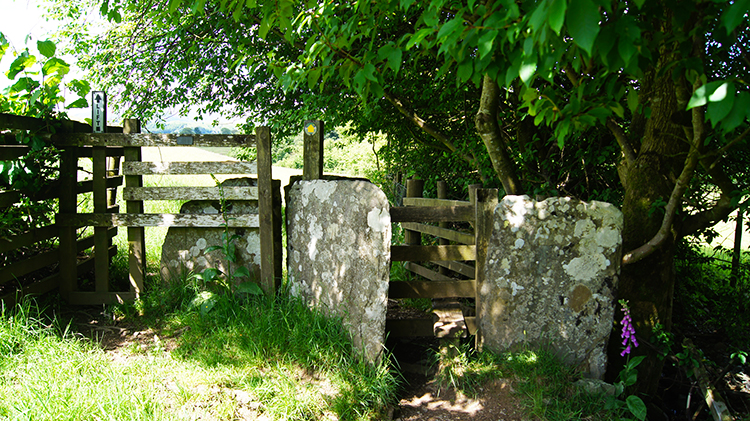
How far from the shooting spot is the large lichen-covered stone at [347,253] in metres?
4.04

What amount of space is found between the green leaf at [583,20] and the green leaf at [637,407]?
9.90ft

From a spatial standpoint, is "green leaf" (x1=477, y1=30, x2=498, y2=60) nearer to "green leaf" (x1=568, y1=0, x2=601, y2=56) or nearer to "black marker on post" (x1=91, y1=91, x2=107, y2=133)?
"green leaf" (x1=568, y1=0, x2=601, y2=56)

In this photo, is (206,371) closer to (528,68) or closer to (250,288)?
(250,288)

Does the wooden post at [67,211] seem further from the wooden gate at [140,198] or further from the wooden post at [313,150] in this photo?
the wooden post at [313,150]

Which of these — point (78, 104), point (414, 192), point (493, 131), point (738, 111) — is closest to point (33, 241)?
point (78, 104)

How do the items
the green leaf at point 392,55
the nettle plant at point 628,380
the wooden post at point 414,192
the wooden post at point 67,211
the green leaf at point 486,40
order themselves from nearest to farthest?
the green leaf at point 486,40 < the green leaf at point 392,55 < the nettle plant at point 628,380 < the wooden post at point 67,211 < the wooden post at point 414,192

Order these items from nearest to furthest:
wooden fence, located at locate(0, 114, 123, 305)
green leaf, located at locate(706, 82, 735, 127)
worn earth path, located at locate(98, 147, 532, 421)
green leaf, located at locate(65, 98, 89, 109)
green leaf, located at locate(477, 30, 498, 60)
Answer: green leaf, located at locate(706, 82, 735, 127) → green leaf, located at locate(477, 30, 498, 60) → worn earth path, located at locate(98, 147, 532, 421) → wooden fence, located at locate(0, 114, 123, 305) → green leaf, located at locate(65, 98, 89, 109)

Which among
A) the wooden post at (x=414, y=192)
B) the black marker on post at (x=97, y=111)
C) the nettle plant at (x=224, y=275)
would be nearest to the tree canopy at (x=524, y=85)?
the wooden post at (x=414, y=192)

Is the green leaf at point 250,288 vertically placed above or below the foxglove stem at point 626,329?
above

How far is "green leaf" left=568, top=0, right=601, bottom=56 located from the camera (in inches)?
63.0

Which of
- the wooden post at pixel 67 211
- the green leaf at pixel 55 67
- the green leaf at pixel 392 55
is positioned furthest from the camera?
the wooden post at pixel 67 211

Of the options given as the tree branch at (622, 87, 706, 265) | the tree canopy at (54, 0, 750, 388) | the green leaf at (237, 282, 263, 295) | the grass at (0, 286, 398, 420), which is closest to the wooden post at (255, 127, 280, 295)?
the green leaf at (237, 282, 263, 295)

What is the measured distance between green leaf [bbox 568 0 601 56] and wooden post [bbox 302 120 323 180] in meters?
3.11

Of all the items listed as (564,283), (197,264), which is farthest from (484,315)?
(197,264)
